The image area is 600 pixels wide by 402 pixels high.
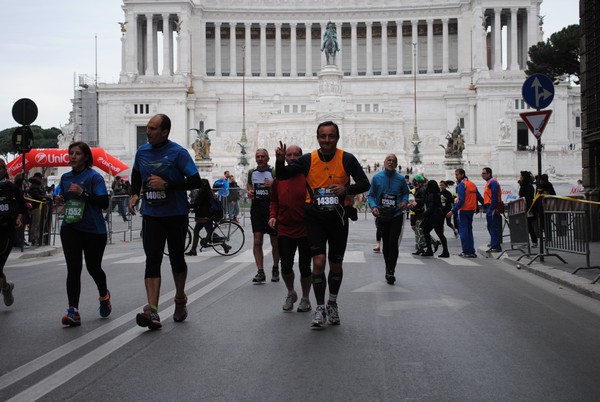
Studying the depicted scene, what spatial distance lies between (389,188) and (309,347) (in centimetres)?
587

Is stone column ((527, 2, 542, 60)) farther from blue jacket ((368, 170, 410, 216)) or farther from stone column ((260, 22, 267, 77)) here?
blue jacket ((368, 170, 410, 216))

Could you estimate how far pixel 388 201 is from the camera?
1241 centimetres

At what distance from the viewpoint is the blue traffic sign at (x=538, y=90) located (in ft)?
49.3

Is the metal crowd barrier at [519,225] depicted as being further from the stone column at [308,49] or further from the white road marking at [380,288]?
the stone column at [308,49]

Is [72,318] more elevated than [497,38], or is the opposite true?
[497,38]

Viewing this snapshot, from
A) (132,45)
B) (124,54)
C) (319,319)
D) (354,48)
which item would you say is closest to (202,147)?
(132,45)

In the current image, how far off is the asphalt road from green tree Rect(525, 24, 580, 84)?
148 feet

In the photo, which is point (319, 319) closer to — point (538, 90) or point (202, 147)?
point (538, 90)

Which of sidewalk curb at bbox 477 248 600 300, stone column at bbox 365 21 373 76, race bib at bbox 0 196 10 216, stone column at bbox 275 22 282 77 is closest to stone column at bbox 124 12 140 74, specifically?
stone column at bbox 275 22 282 77

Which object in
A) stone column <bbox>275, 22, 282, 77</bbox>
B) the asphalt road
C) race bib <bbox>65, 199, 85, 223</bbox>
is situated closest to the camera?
the asphalt road

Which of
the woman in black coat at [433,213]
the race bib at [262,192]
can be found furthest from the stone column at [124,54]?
the race bib at [262,192]

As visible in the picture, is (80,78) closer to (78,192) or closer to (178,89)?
(178,89)

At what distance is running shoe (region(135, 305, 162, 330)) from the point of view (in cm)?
745

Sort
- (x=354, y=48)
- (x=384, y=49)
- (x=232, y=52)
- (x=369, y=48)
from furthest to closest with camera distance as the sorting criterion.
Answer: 1. (x=354, y=48)
2. (x=369, y=48)
3. (x=384, y=49)
4. (x=232, y=52)
